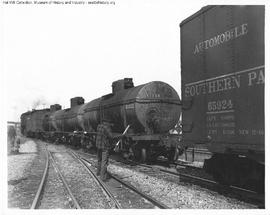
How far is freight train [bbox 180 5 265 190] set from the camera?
5539 mm

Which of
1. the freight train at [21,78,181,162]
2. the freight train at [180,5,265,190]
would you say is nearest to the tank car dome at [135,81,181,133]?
the freight train at [21,78,181,162]

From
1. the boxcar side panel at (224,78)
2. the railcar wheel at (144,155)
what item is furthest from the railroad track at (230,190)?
the railcar wheel at (144,155)

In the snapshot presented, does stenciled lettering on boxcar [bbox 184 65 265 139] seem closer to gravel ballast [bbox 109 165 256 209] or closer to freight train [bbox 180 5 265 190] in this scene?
freight train [bbox 180 5 265 190]

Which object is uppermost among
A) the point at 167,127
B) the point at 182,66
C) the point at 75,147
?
the point at 182,66

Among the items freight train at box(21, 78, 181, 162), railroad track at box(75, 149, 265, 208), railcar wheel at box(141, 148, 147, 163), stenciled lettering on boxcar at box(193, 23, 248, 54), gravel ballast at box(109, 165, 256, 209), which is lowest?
gravel ballast at box(109, 165, 256, 209)

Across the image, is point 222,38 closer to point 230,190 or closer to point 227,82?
point 227,82

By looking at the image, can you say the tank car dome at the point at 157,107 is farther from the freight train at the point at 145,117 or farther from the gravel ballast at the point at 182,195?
the gravel ballast at the point at 182,195

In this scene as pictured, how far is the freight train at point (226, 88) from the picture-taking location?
218 inches

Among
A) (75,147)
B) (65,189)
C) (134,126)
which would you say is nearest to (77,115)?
(75,147)

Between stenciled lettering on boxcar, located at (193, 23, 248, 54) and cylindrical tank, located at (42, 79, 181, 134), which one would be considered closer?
stenciled lettering on boxcar, located at (193, 23, 248, 54)

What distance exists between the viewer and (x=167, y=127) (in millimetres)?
13062

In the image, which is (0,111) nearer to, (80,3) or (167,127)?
(80,3)

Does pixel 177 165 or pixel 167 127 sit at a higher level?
pixel 167 127

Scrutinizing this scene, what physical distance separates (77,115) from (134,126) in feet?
31.7
